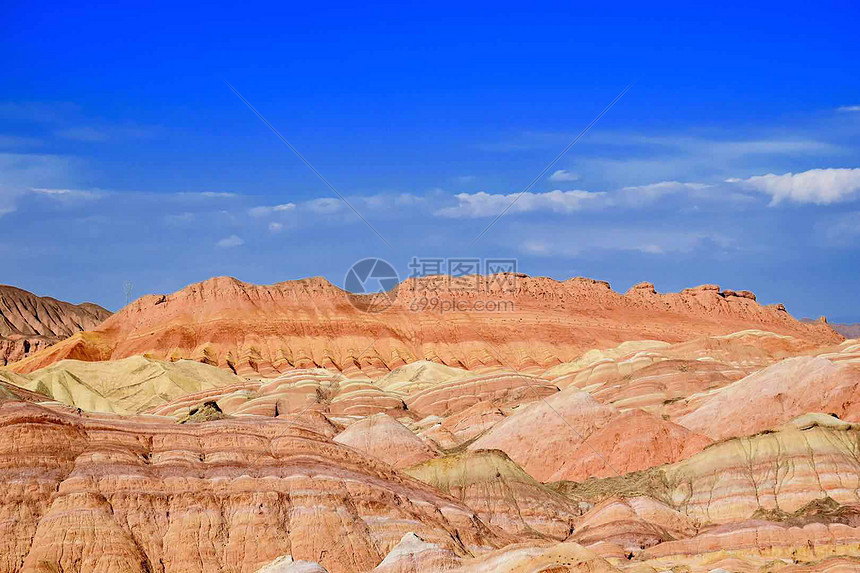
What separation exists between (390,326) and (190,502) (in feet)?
419

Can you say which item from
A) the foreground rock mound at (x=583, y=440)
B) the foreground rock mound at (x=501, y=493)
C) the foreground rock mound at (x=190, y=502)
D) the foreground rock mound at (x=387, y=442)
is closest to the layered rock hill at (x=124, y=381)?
the foreground rock mound at (x=387, y=442)

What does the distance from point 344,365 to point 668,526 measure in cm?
9832

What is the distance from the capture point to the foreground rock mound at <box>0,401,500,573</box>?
3922cm

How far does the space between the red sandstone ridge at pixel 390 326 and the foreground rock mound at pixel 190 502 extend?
103 m

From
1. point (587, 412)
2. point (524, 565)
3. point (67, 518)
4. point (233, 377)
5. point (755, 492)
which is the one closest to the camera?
point (524, 565)

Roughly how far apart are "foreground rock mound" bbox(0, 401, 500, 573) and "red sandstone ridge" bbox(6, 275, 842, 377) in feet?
337

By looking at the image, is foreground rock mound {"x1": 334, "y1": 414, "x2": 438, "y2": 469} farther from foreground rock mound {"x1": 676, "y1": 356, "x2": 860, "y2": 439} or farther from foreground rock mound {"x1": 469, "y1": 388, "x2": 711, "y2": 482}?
foreground rock mound {"x1": 676, "y1": 356, "x2": 860, "y2": 439}

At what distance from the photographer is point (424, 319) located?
172 meters

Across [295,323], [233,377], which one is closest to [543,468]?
[233,377]

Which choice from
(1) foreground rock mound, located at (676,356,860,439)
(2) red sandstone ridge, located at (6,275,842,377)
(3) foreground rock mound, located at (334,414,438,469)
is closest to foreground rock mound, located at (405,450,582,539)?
(3) foreground rock mound, located at (334,414,438,469)

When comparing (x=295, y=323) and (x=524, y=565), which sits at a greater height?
(x=295, y=323)

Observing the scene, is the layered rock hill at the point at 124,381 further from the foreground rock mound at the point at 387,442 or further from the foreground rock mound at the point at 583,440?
the foreground rock mound at the point at 583,440

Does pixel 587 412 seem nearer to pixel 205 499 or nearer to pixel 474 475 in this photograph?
pixel 474 475

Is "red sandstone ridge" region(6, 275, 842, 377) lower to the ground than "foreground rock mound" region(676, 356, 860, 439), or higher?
higher
